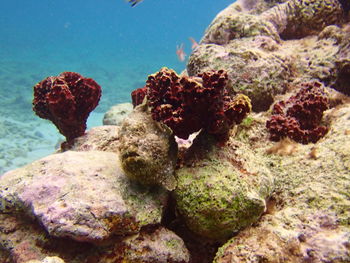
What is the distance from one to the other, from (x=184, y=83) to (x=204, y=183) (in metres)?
1.07

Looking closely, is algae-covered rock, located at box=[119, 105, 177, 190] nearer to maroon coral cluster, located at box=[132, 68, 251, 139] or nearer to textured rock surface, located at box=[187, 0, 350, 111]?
maroon coral cluster, located at box=[132, 68, 251, 139]

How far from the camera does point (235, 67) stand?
174 inches

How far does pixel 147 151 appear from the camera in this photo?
243cm

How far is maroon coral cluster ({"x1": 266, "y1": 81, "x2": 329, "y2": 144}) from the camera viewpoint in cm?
348

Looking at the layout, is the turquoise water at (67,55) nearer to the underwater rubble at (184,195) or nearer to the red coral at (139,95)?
the red coral at (139,95)

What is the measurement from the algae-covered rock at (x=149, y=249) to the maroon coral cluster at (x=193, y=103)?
1105 mm

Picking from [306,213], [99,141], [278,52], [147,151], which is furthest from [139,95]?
[306,213]

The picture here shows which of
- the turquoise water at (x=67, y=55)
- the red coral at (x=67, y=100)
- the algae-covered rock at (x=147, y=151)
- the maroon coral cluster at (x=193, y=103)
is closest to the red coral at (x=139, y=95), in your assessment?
the red coral at (x=67, y=100)

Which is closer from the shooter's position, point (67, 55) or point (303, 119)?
point (303, 119)

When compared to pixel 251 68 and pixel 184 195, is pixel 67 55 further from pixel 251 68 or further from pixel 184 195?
pixel 184 195

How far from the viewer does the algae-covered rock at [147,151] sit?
7.91 ft

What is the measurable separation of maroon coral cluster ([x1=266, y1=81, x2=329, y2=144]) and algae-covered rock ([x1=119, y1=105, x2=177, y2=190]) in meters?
1.86

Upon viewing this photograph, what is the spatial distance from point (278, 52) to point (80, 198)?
4.74 metres

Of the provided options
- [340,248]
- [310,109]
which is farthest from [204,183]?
[310,109]
